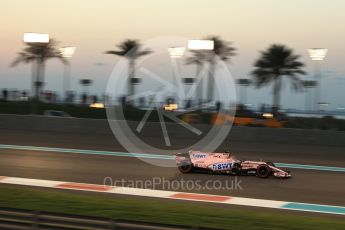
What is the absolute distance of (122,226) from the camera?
5520 millimetres

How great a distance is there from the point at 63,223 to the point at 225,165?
19.4 ft

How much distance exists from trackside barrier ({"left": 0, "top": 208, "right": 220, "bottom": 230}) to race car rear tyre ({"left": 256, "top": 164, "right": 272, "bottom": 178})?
5847 mm

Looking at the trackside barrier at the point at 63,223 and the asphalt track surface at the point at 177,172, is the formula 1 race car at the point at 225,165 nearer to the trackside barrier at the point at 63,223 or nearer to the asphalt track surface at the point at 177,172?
the asphalt track surface at the point at 177,172

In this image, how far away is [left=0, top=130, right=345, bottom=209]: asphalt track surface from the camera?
32.1ft

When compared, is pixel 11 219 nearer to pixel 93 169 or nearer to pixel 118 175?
pixel 118 175

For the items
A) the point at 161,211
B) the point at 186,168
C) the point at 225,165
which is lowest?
the point at 161,211

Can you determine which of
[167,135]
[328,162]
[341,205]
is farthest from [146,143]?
[341,205]

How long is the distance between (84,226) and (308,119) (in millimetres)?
19966

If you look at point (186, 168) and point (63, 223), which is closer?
point (63, 223)

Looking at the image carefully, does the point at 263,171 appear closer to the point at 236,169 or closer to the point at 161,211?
the point at 236,169

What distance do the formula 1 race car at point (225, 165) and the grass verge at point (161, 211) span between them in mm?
2964

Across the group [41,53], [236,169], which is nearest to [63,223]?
[236,169]

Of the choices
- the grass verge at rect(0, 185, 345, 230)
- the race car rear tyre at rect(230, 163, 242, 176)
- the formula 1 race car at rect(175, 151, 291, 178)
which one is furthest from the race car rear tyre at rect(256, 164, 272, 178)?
the grass verge at rect(0, 185, 345, 230)

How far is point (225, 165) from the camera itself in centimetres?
1124
